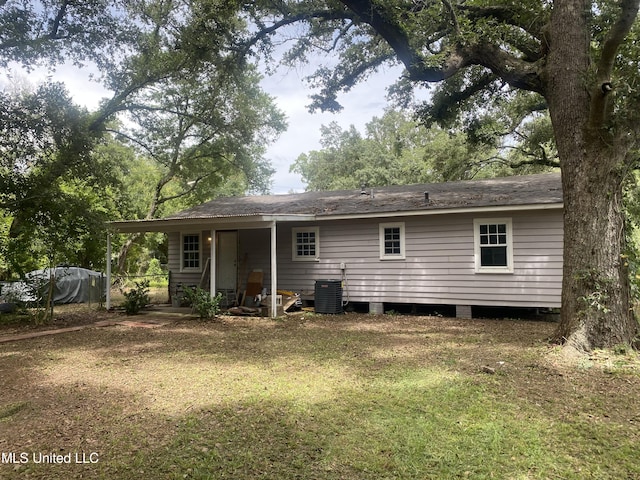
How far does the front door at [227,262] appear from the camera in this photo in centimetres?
1295

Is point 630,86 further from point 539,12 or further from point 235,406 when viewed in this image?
point 235,406

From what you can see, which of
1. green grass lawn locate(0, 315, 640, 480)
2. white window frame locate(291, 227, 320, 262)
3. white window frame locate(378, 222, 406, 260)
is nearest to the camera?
green grass lawn locate(0, 315, 640, 480)

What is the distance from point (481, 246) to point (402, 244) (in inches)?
77.4

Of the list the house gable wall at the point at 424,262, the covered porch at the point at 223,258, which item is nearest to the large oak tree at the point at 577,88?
the house gable wall at the point at 424,262

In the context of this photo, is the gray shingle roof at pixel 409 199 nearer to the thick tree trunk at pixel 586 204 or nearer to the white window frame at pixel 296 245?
the white window frame at pixel 296 245

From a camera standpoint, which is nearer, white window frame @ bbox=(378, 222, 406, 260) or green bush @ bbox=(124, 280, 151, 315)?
white window frame @ bbox=(378, 222, 406, 260)

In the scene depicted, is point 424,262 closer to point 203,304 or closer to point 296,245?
point 296,245

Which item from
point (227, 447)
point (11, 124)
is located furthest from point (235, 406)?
point (11, 124)

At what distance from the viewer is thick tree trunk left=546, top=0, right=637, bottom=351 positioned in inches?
235

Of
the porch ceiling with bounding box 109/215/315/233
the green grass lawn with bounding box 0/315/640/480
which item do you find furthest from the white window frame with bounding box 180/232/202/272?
the green grass lawn with bounding box 0/315/640/480

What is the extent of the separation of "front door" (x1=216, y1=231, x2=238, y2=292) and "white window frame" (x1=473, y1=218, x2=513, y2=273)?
22.8 feet

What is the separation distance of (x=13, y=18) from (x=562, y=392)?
14319 mm

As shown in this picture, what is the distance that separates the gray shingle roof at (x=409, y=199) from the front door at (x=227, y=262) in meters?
0.80

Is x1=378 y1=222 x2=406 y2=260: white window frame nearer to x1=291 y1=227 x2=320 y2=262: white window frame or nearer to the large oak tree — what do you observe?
x1=291 y1=227 x2=320 y2=262: white window frame
